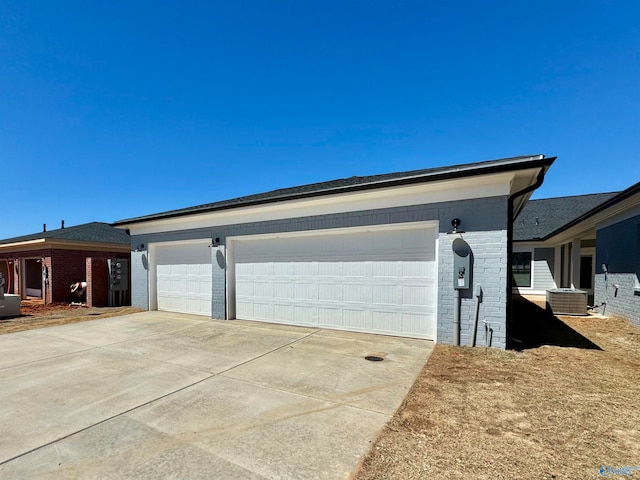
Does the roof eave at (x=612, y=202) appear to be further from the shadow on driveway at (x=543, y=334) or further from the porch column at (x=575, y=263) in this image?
the porch column at (x=575, y=263)

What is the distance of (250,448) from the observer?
245 centimetres

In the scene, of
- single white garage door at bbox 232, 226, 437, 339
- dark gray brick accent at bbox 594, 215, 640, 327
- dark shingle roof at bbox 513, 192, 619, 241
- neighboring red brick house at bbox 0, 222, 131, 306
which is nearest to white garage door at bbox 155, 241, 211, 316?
single white garage door at bbox 232, 226, 437, 339

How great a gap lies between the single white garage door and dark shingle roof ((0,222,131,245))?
9.66 meters

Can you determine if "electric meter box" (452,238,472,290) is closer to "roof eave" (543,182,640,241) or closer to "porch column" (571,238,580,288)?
"roof eave" (543,182,640,241)

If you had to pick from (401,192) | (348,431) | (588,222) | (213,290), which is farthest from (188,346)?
(588,222)

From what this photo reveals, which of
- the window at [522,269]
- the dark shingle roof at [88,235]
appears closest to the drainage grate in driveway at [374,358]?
the dark shingle roof at [88,235]

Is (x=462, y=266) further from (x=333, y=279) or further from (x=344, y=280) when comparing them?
(x=333, y=279)

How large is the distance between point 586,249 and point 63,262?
87.6 feet

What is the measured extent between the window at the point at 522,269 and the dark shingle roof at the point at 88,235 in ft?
69.7

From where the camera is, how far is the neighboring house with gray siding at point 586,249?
7.34 metres

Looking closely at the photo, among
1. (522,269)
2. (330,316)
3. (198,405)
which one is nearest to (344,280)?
(330,316)

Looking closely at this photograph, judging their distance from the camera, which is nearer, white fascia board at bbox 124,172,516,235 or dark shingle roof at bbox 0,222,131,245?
white fascia board at bbox 124,172,516,235

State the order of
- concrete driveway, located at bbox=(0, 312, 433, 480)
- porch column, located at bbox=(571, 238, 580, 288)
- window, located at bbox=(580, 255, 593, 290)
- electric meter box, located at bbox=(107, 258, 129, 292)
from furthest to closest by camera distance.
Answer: window, located at bbox=(580, 255, 593, 290) < porch column, located at bbox=(571, 238, 580, 288) < electric meter box, located at bbox=(107, 258, 129, 292) < concrete driveway, located at bbox=(0, 312, 433, 480)

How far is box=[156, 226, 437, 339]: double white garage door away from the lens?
19.9 ft
